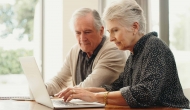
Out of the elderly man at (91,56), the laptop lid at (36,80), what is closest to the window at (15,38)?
the elderly man at (91,56)

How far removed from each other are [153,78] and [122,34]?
0.34m

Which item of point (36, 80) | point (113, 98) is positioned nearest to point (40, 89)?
point (36, 80)

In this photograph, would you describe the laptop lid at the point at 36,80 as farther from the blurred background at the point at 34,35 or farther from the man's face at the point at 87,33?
the blurred background at the point at 34,35

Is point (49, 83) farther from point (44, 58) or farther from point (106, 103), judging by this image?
point (44, 58)

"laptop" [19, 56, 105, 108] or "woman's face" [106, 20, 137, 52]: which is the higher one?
"woman's face" [106, 20, 137, 52]

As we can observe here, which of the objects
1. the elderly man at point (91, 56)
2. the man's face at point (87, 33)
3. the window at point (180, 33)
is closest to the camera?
the elderly man at point (91, 56)

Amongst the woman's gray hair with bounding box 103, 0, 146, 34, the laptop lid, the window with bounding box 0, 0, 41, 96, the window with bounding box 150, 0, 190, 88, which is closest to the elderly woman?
the woman's gray hair with bounding box 103, 0, 146, 34

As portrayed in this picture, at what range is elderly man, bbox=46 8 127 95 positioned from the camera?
235 centimetres

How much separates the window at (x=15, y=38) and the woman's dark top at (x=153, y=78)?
287cm

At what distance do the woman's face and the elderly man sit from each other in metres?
0.50

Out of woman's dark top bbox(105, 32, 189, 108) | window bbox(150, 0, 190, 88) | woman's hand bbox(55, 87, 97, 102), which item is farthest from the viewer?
window bbox(150, 0, 190, 88)

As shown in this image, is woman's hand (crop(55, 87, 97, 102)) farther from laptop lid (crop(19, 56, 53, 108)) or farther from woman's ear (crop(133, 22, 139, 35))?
woman's ear (crop(133, 22, 139, 35))

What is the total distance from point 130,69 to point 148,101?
0.35 metres

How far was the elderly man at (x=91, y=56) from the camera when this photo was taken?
2346mm
